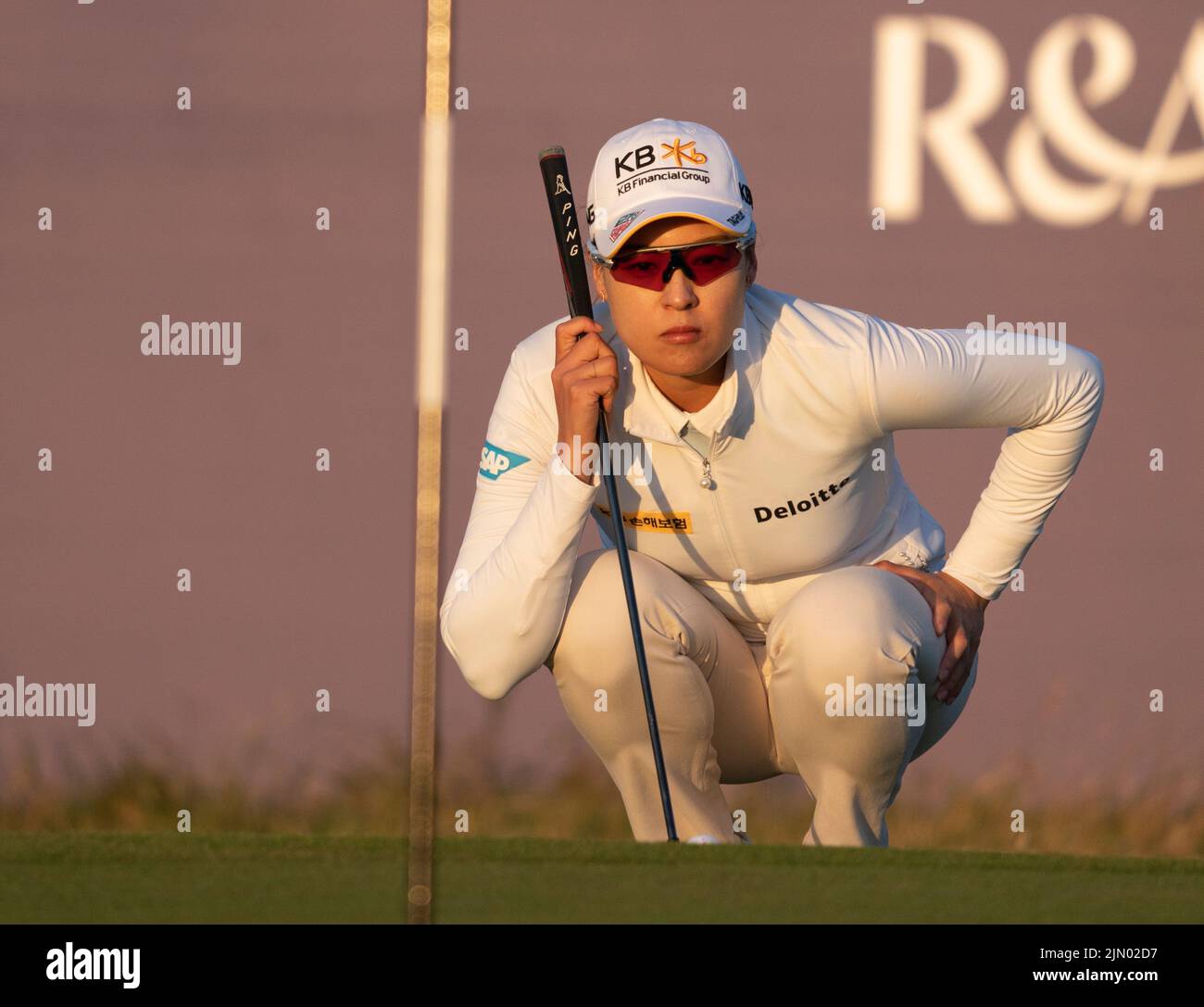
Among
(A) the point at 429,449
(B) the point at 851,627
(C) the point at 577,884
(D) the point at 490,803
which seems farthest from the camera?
(D) the point at 490,803

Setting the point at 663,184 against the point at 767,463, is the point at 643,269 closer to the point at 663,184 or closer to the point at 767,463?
the point at 663,184

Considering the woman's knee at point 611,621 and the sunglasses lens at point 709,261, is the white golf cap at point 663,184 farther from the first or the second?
the woman's knee at point 611,621

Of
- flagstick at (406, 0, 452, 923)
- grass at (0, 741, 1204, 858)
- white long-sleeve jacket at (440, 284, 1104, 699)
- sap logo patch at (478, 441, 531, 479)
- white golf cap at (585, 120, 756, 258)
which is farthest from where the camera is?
grass at (0, 741, 1204, 858)

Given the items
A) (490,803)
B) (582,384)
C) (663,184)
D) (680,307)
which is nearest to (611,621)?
(582,384)

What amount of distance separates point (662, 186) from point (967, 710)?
3.65 ft

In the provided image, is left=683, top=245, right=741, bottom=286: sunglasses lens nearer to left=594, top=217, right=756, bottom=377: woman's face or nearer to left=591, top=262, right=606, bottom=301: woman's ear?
left=594, top=217, right=756, bottom=377: woman's face

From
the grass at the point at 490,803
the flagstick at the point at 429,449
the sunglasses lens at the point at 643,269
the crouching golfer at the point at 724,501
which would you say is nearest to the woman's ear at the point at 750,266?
the crouching golfer at the point at 724,501

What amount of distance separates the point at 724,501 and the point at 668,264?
0.36m

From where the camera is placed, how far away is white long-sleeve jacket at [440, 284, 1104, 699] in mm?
2424

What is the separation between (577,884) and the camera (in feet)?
6.10

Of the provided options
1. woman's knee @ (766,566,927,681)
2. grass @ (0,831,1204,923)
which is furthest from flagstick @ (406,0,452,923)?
woman's knee @ (766,566,927,681)

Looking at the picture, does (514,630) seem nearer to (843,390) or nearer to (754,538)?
(754,538)

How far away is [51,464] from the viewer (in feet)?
9.73
